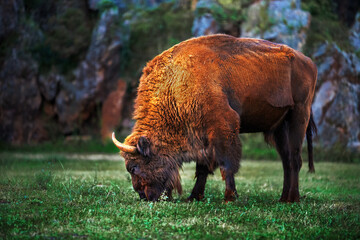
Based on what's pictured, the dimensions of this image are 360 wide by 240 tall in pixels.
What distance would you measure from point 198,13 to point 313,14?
6.01 metres

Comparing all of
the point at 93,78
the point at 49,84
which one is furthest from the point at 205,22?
the point at 49,84

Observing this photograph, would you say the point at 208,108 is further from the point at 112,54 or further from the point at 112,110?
the point at 112,54

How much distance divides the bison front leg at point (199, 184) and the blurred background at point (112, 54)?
11134 millimetres

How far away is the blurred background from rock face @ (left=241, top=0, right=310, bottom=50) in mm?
48

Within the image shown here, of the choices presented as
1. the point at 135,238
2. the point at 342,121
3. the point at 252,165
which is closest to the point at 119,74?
the point at 252,165

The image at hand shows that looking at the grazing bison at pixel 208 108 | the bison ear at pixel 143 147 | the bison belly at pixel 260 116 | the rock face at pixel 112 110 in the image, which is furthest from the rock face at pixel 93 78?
the bison ear at pixel 143 147

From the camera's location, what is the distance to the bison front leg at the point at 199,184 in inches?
304

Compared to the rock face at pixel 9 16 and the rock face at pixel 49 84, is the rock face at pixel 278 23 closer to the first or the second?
the rock face at pixel 49 84

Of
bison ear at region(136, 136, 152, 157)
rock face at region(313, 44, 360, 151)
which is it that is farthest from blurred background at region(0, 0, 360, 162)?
bison ear at region(136, 136, 152, 157)

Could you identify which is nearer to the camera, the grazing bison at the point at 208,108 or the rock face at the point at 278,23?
the grazing bison at the point at 208,108

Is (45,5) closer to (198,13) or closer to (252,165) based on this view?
(198,13)

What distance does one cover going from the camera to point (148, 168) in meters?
7.07

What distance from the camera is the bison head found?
7.00 metres

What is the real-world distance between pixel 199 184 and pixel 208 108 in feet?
5.04
